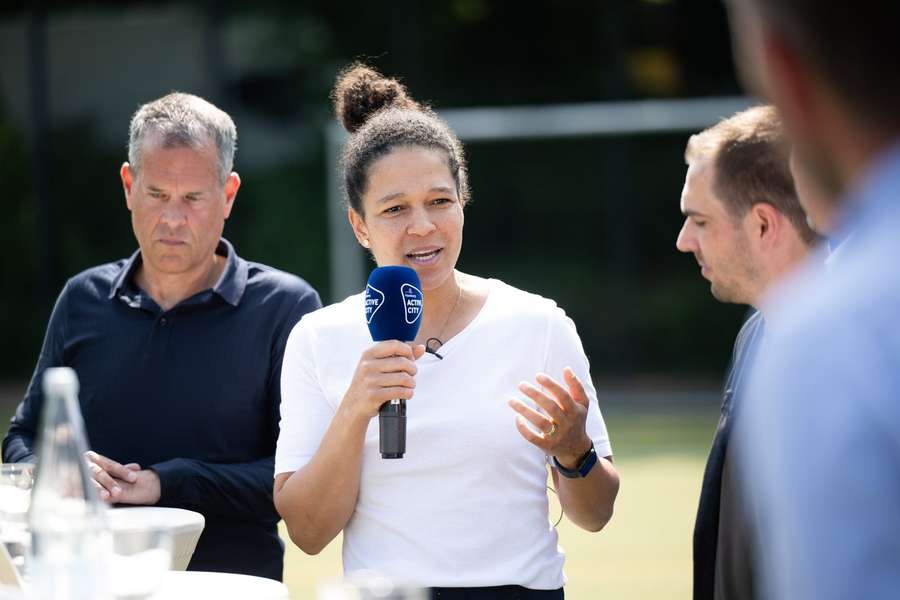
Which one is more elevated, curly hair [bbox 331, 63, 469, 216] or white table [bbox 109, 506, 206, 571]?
curly hair [bbox 331, 63, 469, 216]

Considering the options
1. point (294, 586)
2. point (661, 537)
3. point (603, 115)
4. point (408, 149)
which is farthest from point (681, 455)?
point (408, 149)

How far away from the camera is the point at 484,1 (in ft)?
56.3

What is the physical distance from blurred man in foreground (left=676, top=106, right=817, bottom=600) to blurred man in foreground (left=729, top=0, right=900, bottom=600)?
5.40 ft

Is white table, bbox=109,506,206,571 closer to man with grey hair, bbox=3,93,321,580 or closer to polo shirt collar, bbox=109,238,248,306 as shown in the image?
man with grey hair, bbox=3,93,321,580

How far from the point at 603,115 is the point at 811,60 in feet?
53.2

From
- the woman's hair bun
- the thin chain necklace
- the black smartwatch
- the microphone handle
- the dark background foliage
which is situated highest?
the dark background foliage

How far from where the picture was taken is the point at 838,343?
2.93 feet

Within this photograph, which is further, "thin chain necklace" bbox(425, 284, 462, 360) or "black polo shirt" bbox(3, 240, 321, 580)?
"black polo shirt" bbox(3, 240, 321, 580)

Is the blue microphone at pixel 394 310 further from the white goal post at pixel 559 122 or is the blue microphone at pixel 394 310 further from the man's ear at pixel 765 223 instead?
the white goal post at pixel 559 122

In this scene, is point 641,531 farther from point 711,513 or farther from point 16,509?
point 16,509

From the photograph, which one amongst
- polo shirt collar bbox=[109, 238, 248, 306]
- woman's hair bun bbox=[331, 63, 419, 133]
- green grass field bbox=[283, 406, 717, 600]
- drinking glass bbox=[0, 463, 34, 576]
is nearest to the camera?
drinking glass bbox=[0, 463, 34, 576]

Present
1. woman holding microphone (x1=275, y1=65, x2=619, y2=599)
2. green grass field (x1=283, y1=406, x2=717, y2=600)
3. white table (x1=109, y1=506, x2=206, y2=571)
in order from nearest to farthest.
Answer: white table (x1=109, y1=506, x2=206, y2=571) → woman holding microphone (x1=275, y1=65, x2=619, y2=599) → green grass field (x1=283, y1=406, x2=717, y2=600)

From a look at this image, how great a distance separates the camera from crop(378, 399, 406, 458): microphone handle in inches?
105

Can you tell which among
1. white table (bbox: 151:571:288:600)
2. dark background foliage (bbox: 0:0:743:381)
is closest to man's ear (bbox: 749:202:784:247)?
white table (bbox: 151:571:288:600)
